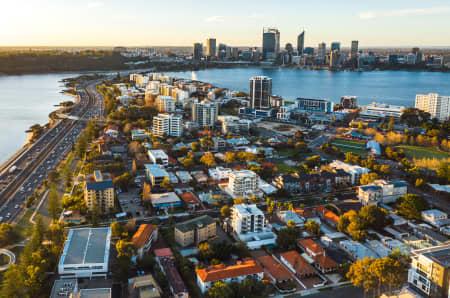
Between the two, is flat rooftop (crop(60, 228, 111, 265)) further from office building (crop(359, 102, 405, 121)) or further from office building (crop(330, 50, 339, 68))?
office building (crop(330, 50, 339, 68))

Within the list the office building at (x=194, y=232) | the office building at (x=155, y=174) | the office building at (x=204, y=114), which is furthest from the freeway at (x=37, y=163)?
the office building at (x=204, y=114)

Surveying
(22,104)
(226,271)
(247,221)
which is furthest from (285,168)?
(22,104)

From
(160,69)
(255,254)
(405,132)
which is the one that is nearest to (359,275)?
(255,254)

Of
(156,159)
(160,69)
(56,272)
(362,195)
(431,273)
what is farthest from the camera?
(160,69)

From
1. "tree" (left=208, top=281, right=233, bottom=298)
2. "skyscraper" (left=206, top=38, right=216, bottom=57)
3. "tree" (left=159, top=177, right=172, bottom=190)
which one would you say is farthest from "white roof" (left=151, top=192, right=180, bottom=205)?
"skyscraper" (left=206, top=38, right=216, bottom=57)

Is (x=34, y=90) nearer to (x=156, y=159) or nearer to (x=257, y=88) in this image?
(x=257, y=88)

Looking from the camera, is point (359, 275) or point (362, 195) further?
point (362, 195)
